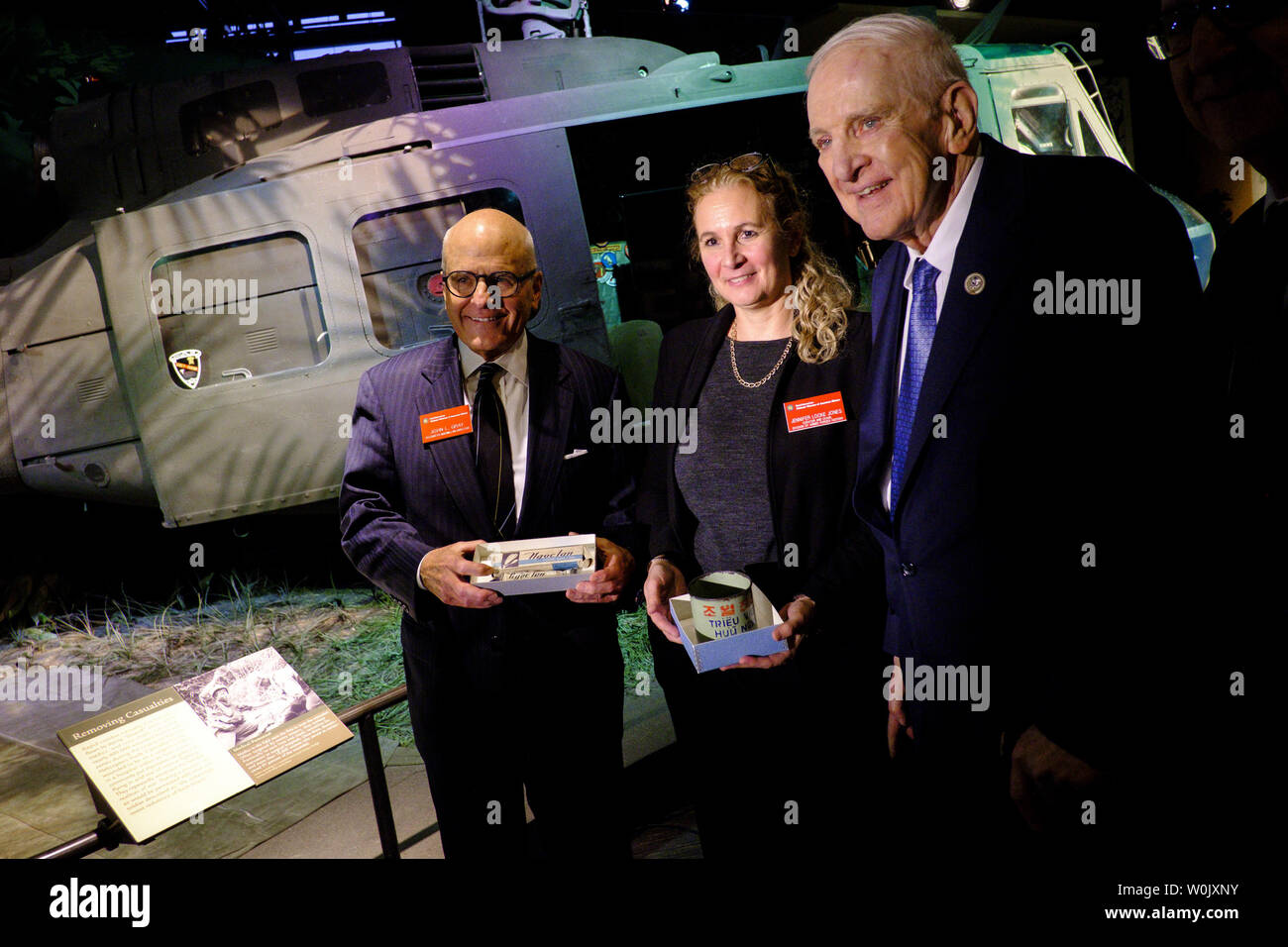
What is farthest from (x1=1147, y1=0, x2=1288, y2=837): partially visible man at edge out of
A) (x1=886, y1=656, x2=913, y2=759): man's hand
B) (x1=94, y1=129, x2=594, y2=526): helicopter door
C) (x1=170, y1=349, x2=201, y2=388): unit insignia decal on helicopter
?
(x1=170, y1=349, x2=201, y2=388): unit insignia decal on helicopter

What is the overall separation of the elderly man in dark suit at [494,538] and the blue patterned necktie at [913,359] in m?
0.85

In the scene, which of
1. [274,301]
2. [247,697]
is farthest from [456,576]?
[274,301]

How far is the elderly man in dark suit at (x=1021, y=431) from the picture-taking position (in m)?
1.35

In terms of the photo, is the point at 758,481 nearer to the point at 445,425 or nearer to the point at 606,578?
the point at 606,578

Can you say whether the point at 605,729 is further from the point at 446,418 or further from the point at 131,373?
the point at 131,373

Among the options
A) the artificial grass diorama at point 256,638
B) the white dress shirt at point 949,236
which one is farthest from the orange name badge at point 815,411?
the artificial grass diorama at point 256,638

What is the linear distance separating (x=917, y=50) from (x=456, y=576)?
1.61 m

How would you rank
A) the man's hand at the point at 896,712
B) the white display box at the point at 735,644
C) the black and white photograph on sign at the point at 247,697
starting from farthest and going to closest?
1. the black and white photograph on sign at the point at 247,697
2. the man's hand at the point at 896,712
3. the white display box at the point at 735,644

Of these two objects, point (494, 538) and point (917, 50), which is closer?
point (917, 50)

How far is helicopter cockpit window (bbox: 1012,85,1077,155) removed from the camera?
555 centimetres

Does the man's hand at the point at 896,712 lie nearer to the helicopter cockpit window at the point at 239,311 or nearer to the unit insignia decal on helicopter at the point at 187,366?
the helicopter cockpit window at the point at 239,311

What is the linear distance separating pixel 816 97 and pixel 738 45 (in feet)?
34.5

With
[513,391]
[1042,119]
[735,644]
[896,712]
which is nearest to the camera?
[735,644]

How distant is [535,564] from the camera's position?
203cm
